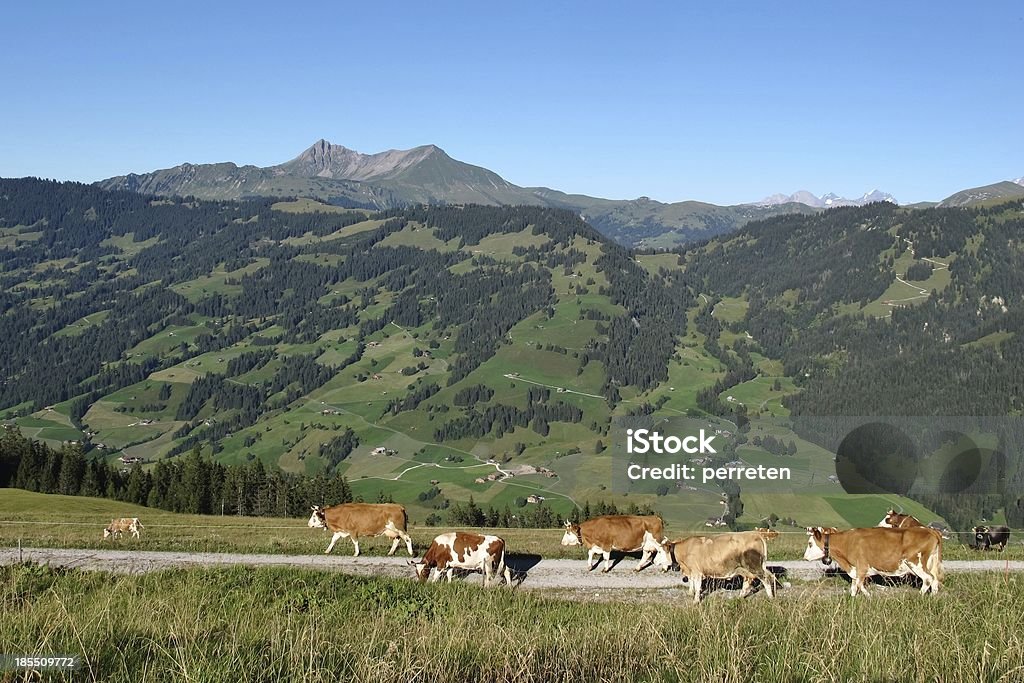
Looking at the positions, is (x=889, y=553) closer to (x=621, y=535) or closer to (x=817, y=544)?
(x=817, y=544)

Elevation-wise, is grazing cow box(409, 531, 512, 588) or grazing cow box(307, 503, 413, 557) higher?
grazing cow box(409, 531, 512, 588)

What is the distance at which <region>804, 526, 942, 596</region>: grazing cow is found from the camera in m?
18.6

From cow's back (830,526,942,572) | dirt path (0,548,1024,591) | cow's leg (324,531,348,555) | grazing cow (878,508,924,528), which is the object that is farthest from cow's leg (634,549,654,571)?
cow's leg (324,531,348,555)

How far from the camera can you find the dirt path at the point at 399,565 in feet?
73.2

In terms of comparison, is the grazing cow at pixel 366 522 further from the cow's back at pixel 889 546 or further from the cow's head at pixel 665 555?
the cow's back at pixel 889 546

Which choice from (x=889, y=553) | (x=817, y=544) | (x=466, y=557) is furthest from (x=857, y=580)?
(x=466, y=557)

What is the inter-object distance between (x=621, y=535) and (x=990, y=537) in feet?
65.4

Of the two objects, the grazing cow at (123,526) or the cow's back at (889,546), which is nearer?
the cow's back at (889,546)

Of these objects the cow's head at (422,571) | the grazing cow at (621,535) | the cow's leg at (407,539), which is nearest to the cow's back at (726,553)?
the grazing cow at (621,535)

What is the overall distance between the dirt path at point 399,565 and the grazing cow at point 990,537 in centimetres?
524

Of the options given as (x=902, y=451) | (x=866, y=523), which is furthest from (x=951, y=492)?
(x=866, y=523)

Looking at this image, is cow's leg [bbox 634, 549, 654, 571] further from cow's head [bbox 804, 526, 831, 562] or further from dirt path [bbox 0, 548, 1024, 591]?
cow's head [bbox 804, 526, 831, 562]

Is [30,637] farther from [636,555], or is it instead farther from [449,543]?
[636,555]

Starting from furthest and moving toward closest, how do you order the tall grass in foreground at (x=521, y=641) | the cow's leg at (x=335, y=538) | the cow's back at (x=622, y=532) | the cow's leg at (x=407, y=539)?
1. the cow's leg at (x=335, y=538)
2. the cow's leg at (x=407, y=539)
3. the cow's back at (x=622, y=532)
4. the tall grass in foreground at (x=521, y=641)
